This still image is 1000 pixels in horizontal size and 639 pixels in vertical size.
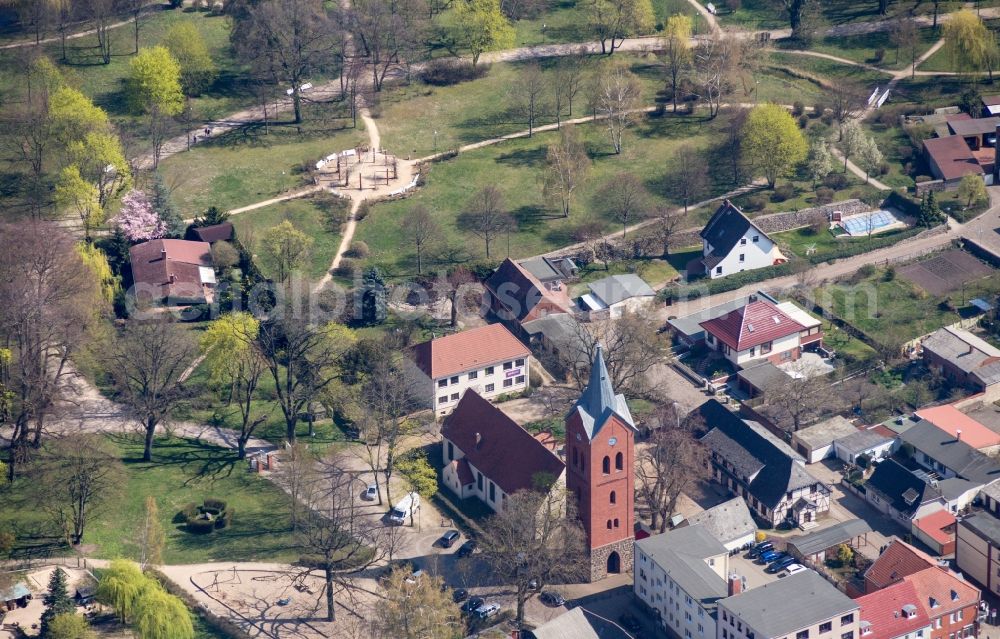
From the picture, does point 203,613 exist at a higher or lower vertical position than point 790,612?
lower

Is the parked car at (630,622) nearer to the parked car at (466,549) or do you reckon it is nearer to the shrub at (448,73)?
the parked car at (466,549)

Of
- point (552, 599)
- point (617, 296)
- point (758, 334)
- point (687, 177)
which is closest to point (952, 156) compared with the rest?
point (687, 177)

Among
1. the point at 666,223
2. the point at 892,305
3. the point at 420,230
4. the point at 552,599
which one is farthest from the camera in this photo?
the point at 666,223

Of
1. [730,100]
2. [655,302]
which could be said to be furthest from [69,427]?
[730,100]

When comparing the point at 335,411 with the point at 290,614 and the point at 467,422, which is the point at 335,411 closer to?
the point at 467,422

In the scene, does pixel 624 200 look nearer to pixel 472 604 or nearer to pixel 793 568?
pixel 793 568

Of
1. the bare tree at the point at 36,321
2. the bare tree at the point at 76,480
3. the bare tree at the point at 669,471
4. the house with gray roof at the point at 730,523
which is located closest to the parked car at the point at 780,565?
the house with gray roof at the point at 730,523

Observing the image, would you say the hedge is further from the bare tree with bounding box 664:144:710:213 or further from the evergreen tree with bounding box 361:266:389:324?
the bare tree with bounding box 664:144:710:213
